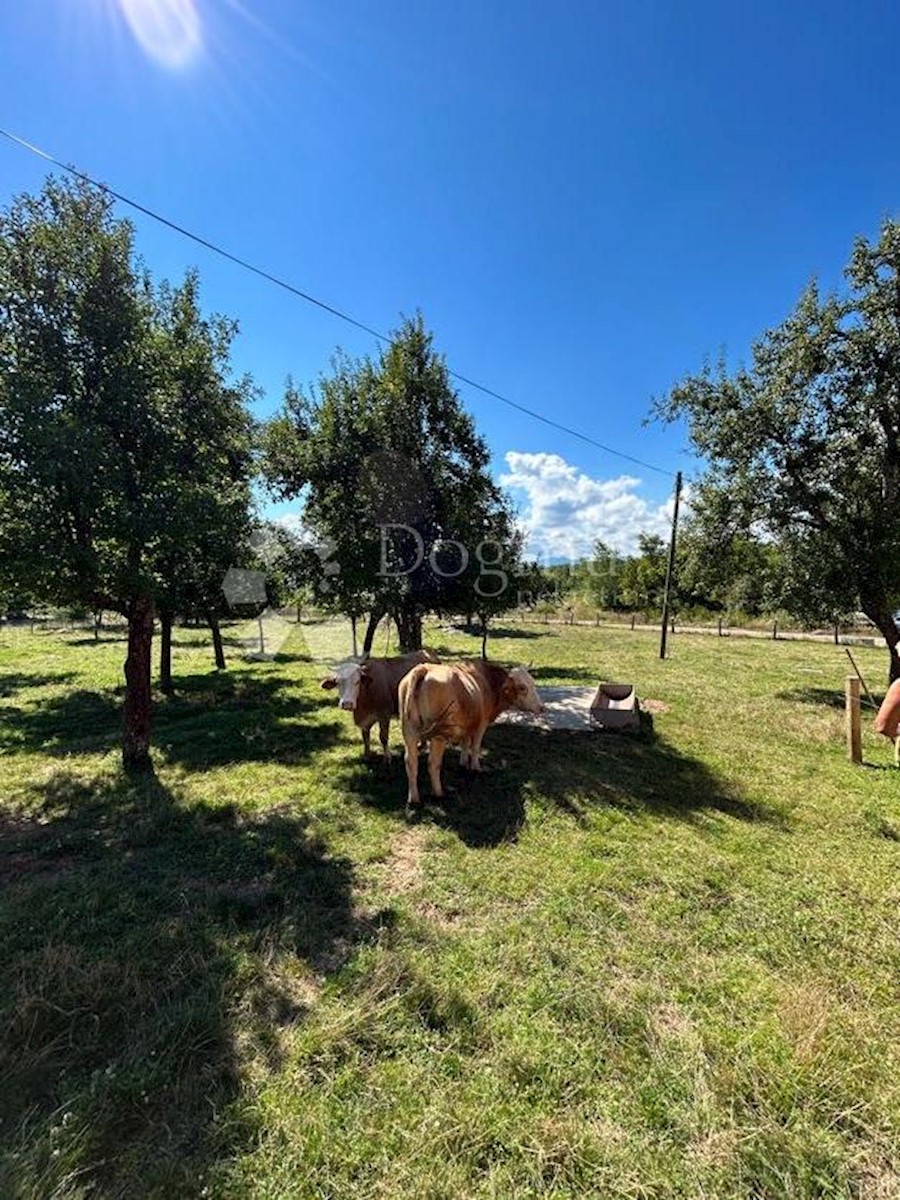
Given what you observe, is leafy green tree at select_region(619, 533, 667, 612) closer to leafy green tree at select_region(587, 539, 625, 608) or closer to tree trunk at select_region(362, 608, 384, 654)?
leafy green tree at select_region(587, 539, 625, 608)

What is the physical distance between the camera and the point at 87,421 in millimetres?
6559

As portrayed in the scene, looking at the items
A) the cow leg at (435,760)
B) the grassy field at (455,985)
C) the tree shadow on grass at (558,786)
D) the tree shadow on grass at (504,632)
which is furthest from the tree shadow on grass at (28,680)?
the tree shadow on grass at (504,632)

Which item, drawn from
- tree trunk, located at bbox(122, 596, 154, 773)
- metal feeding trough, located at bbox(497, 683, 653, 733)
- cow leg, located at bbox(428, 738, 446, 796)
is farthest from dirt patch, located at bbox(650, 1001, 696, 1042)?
tree trunk, located at bbox(122, 596, 154, 773)

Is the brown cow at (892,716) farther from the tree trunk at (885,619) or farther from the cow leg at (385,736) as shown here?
the tree trunk at (885,619)

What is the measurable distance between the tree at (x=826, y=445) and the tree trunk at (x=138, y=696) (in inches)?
529

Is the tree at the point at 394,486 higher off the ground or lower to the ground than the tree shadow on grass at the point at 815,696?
higher

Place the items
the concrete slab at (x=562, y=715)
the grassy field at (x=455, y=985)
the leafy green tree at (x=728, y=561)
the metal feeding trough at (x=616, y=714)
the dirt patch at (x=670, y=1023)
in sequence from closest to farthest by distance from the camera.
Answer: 1. the grassy field at (x=455, y=985)
2. the dirt patch at (x=670, y=1023)
3. the metal feeding trough at (x=616, y=714)
4. the concrete slab at (x=562, y=715)
5. the leafy green tree at (x=728, y=561)

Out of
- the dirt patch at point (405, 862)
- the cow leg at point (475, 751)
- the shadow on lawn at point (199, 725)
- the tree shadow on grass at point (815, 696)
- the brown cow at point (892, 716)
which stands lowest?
the shadow on lawn at point (199, 725)

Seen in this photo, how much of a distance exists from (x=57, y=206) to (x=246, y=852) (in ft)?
27.8

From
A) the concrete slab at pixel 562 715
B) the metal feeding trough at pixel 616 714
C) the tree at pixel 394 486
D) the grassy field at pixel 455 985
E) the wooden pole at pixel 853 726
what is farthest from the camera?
the tree at pixel 394 486

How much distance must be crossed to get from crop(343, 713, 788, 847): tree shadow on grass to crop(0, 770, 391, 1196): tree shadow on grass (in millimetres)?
1472

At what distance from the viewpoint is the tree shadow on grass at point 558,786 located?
630 cm

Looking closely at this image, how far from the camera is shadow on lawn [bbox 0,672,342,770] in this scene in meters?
9.17

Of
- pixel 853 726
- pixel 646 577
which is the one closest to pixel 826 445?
pixel 853 726
